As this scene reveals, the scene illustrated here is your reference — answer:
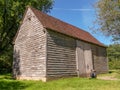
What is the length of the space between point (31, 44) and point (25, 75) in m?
3.66

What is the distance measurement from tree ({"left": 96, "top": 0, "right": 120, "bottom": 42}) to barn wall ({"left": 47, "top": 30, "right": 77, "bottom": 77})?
5127 millimetres

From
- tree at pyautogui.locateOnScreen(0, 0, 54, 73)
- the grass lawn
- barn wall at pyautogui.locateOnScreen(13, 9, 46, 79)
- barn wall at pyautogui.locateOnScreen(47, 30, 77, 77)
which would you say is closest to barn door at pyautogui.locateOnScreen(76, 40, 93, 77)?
barn wall at pyautogui.locateOnScreen(47, 30, 77, 77)

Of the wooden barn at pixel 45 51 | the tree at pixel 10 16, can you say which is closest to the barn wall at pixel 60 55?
the wooden barn at pixel 45 51

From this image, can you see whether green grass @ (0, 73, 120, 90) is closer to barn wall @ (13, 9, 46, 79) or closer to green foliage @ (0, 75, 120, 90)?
green foliage @ (0, 75, 120, 90)

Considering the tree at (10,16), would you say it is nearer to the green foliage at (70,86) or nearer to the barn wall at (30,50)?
the barn wall at (30,50)

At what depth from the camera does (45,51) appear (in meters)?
20.2

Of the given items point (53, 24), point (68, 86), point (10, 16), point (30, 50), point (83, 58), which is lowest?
point (68, 86)

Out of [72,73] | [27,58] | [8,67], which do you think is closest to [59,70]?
[72,73]

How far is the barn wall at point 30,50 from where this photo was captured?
20716mm

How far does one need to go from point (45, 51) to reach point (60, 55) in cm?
225

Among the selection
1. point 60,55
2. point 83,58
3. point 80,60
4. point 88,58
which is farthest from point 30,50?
point 88,58

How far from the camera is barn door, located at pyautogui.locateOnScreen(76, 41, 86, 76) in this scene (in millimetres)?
24391

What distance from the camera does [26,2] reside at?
34.2 metres

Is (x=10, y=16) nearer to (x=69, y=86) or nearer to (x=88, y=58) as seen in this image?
(x=88, y=58)
